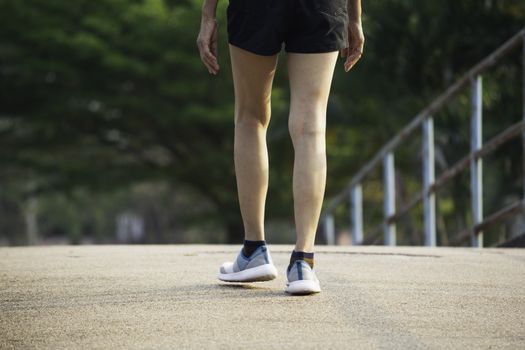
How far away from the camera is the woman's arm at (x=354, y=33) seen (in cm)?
390

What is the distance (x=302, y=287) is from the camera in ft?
11.5

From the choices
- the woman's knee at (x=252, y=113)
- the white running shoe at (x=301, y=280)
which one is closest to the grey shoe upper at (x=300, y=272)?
Result: the white running shoe at (x=301, y=280)

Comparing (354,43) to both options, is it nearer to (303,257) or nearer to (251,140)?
(251,140)

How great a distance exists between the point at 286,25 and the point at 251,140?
1.52 feet

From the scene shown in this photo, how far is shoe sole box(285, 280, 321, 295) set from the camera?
3.50 meters

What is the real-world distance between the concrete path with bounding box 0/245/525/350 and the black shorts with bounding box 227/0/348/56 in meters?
0.85

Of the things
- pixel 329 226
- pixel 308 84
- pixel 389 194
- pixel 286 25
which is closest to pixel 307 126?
pixel 308 84

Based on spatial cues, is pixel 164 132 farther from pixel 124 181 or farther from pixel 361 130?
pixel 361 130

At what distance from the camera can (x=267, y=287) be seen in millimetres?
3820

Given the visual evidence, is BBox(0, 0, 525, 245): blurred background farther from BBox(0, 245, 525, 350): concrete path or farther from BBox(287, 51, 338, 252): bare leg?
BBox(287, 51, 338, 252): bare leg

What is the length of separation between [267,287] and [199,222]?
56.4ft

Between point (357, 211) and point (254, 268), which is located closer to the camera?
point (254, 268)

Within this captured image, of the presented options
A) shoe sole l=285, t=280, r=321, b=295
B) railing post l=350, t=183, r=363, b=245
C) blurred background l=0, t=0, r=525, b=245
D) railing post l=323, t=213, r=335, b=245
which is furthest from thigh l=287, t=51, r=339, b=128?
blurred background l=0, t=0, r=525, b=245

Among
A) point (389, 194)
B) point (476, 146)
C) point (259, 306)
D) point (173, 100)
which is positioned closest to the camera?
point (259, 306)
